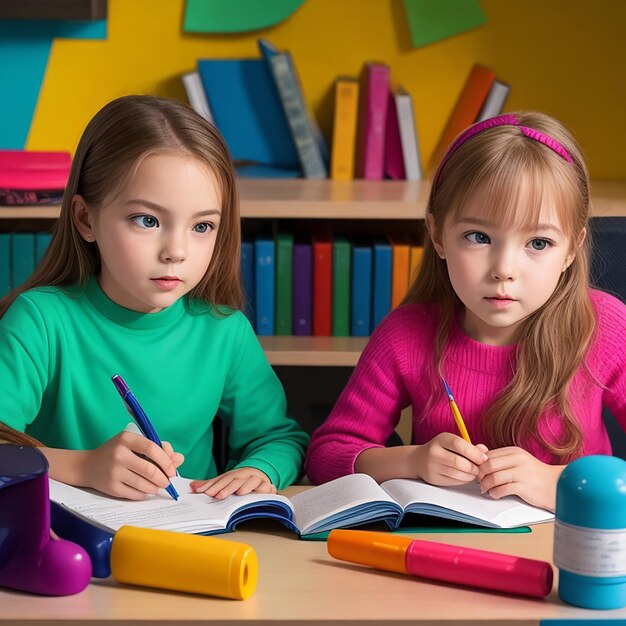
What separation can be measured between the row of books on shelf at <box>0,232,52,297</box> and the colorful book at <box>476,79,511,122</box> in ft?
4.13

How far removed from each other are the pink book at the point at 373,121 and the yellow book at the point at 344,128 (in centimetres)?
3

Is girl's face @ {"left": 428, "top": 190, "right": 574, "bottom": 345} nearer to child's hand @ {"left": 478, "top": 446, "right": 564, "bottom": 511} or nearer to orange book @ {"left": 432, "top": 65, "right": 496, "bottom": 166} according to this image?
child's hand @ {"left": 478, "top": 446, "right": 564, "bottom": 511}

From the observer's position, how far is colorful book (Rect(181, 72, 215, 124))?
2.89 m

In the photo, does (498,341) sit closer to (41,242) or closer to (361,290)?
(361,290)

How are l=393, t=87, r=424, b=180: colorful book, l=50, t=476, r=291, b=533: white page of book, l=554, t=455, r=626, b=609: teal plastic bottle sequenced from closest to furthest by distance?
l=554, t=455, r=626, b=609: teal plastic bottle, l=50, t=476, r=291, b=533: white page of book, l=393, t=87, r=424, b=180: colorful book

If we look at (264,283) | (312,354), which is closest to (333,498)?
(312,354)

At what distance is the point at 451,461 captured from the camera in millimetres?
1242

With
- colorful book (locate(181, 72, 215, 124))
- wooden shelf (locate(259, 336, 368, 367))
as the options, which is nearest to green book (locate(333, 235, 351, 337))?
wooden shelf (locate(259, 336, 368, 367))

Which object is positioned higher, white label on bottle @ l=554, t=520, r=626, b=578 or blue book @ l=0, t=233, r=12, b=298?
white label on bottle @ l=554, t=520, r=626, b=578

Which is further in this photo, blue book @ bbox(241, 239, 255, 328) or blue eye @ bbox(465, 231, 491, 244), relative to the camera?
blue book @ bbox(241, 239, 255, 328)

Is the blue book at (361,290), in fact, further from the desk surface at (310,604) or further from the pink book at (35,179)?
the desk surface at (310,604)

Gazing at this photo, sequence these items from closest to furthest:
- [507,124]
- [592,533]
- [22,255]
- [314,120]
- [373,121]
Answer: [592,533]
[507,124]
[22,255]
[373,121]
[314,120]

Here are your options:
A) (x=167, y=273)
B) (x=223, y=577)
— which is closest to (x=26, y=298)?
(x=167, y=273)

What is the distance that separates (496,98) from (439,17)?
283 mm
